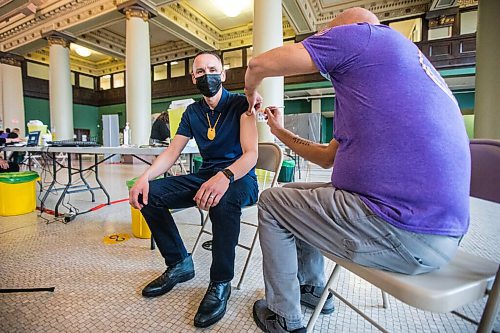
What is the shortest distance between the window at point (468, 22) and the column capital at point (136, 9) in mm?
9215

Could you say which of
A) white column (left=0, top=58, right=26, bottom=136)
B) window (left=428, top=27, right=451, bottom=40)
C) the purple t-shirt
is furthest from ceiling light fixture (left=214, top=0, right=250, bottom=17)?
white column (left=0, top=58, right=26, bottom=136)

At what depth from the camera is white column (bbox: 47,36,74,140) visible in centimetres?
955

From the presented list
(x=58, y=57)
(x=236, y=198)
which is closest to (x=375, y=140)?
(x=236, y=198)

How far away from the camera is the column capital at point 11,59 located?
11.1m

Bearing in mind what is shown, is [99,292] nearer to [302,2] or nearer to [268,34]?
[268,34]

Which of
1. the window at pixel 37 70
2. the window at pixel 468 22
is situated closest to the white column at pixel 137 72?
the window at pixel 37 70

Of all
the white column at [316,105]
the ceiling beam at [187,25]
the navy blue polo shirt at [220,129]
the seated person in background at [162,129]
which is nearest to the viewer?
the navy blue polo shirt at [220,129]

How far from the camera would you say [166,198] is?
4.48 feet

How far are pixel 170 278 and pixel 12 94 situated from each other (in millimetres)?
14204

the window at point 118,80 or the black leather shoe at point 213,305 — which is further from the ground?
the window at point 118,80

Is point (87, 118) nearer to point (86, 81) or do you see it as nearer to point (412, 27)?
point (86, 81)

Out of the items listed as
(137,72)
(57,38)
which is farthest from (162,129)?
(57,38)

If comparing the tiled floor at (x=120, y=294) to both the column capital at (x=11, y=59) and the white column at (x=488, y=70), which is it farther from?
the column capital at (x=11, y=59)

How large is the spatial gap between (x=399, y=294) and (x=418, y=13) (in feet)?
35.2
